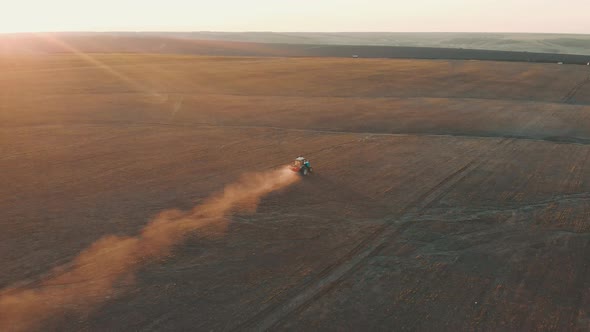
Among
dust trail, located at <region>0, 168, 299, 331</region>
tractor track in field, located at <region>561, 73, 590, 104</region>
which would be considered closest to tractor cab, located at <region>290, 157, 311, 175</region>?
dust trail, located at <region>0, 168, 299, 331</region>

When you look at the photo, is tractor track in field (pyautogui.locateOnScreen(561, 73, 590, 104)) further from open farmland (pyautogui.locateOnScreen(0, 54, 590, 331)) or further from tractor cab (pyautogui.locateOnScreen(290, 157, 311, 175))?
tractor cab (pyautogui.locateOnScreen(290, 157, 311, 175))

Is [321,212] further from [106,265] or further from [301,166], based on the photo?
[106,265]

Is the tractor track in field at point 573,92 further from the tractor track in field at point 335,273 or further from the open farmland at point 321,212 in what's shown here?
the tractor track in field at point 335,273

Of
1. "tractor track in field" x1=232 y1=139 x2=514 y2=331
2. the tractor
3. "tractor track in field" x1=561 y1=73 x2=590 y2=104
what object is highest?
"tractor track in field" x1=561 y1=73 x2=590 y2=104

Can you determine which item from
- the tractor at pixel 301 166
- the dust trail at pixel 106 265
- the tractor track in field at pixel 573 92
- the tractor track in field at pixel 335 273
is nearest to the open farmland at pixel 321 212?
the tractor track in field at pixel 335 273

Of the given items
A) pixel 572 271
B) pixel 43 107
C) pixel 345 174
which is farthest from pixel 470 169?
pixel 43 107

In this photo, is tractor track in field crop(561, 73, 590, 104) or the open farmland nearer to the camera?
the open farmland

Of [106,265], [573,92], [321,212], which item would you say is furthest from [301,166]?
[573,92]

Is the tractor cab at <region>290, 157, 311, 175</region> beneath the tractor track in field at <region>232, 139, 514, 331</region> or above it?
above
